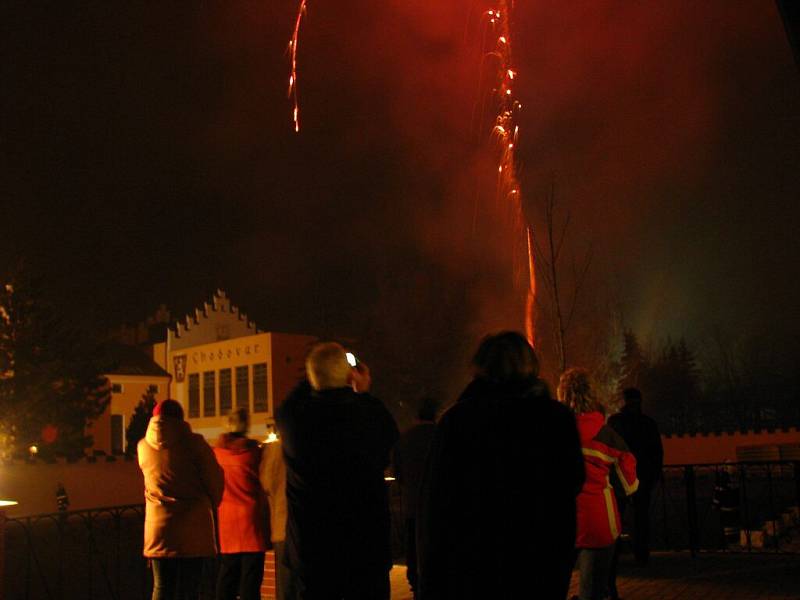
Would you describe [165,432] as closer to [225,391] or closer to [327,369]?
[327,369]

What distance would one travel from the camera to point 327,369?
13.4 feet

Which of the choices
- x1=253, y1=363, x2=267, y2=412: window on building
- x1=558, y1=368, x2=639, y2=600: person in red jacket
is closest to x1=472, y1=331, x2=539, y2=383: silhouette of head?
x1=558, y1=368, x2=639, y2=600: person in red jacket

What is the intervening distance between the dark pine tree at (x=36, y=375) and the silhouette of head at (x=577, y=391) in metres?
39.9

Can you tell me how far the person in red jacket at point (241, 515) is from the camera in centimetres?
625

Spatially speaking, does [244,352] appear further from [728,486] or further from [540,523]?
[540,523]

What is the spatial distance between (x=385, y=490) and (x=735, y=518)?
10.3 metres

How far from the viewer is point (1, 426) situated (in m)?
40.1

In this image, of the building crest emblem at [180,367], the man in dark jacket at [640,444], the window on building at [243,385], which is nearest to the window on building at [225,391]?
the window on building at [243,385]

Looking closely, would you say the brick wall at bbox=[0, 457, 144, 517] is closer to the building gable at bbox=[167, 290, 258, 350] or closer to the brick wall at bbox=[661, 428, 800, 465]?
the brick wall at bbox=[661, 428, 800, 465]

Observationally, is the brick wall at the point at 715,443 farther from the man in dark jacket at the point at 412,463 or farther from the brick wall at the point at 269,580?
the man in dark jacket at the point at 412,463

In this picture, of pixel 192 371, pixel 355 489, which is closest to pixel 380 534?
pixel 355 489

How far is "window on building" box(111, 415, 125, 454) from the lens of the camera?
57375mm

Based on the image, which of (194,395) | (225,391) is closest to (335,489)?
(225,391)

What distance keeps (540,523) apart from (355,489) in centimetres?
130
